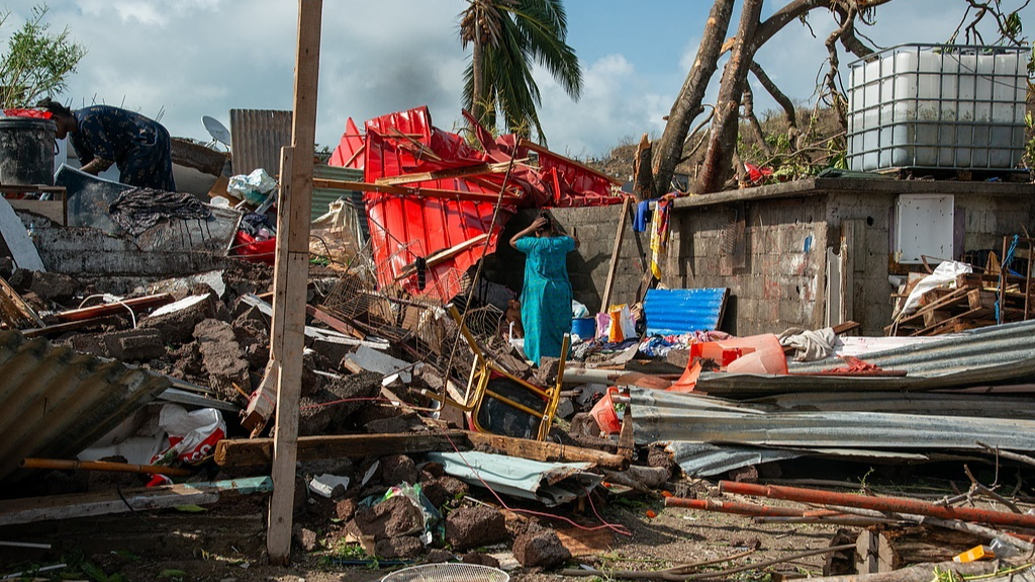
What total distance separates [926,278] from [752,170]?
108 inches

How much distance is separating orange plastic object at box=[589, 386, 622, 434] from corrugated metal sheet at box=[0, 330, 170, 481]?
3628 millimetres

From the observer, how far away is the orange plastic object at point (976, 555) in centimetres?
354

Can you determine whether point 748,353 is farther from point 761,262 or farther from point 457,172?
point 457,172

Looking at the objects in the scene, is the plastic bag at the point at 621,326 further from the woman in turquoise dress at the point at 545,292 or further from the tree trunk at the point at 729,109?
the tree trunk at the point at 729,109

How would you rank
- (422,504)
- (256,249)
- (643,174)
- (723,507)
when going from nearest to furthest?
(723,507) < (422,504) < (256,249) < (643,174)

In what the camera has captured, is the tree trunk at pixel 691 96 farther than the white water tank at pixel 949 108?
Yes

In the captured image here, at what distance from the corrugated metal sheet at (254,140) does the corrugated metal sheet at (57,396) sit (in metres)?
12.7

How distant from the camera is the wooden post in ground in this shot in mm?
4152

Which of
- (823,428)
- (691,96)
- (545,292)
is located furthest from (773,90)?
(823,428)

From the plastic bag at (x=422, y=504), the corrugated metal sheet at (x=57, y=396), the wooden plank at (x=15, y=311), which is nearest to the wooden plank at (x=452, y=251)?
the wooden plank at (x=15, y=311)

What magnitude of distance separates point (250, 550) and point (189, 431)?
0.97 meters

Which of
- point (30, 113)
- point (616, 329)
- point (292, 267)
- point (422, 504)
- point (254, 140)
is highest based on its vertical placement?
point (254, 140)

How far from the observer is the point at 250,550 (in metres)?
4.35

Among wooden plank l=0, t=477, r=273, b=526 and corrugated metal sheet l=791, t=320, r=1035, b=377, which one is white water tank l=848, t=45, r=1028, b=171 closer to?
corrugated metal sheet l=791, t=320, r=1035, b=377
